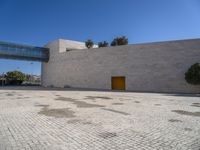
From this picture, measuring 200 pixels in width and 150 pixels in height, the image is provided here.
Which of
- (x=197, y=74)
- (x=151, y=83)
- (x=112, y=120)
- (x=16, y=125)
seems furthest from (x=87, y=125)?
(x=151, y=83)

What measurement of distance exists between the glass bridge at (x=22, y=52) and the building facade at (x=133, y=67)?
6864 millimetres

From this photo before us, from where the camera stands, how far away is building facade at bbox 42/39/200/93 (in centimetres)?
2719

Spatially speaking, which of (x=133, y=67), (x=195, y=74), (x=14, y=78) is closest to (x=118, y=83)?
(x=133, y=67)

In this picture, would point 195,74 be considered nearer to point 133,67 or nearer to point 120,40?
point 133,67

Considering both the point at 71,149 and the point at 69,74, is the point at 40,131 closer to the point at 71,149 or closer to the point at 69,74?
the point at 71,149

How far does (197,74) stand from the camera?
2289cm

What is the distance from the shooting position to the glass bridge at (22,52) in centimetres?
4331

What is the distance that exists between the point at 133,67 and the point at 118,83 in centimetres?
442

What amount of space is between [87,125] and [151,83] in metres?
25.0

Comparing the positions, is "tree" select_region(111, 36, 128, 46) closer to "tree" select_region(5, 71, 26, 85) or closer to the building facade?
the building facade

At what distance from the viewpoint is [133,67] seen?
31.7 m

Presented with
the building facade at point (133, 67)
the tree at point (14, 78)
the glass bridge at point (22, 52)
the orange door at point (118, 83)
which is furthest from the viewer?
the tree at point (14, 78)

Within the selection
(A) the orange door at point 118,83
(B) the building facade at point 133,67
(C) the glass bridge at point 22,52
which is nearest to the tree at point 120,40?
(B) the building facade at point 133,67

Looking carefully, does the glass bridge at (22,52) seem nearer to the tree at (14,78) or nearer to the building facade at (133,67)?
the building facade at (133,67)
